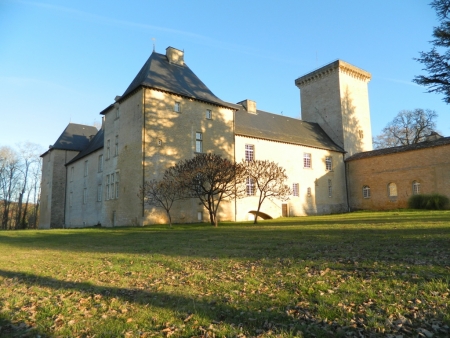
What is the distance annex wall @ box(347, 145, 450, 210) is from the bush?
2.71ft

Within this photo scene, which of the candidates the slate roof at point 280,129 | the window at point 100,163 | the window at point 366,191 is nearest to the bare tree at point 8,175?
the window at point 100,163

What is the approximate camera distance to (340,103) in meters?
41.8

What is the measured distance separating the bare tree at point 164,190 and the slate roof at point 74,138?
2275cm

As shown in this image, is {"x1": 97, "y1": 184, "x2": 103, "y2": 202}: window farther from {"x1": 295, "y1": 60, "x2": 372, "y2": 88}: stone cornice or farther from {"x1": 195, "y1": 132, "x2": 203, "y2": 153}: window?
{"x1": 295, "y1": 60, "x2": 372, "y2": 88}: stone cornice

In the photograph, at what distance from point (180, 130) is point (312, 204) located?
17115 mm

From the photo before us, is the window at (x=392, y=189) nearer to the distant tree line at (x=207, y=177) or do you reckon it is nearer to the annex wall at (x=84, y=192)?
the distant tree line at (x=207, y=177)

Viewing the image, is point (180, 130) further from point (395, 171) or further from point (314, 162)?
point (395, 171)

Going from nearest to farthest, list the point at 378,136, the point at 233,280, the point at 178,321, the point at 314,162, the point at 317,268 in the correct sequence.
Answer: the point at 178,321, the point at 233,280, the point at 317,268, the point at 314,162, the point at 378,136

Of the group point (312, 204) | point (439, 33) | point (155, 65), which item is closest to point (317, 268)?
point (439, 33)

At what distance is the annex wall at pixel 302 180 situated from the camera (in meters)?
32.2

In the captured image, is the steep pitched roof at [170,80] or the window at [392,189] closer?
the steep pitched roof at [170,80]

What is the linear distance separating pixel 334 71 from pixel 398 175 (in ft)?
49.7

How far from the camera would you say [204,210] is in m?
28.8

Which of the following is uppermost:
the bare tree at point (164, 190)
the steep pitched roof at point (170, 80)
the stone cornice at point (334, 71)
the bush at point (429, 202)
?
the stone cornice at point (334, 71)
